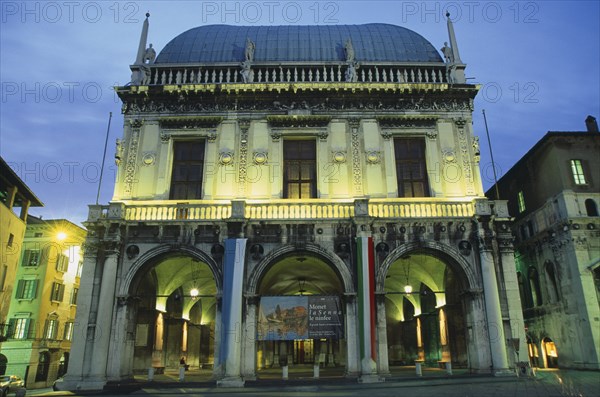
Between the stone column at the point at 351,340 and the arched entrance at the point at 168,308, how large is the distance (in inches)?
253

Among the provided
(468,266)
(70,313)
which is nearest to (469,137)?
(468,266)

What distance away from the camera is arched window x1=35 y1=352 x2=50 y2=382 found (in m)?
35.9

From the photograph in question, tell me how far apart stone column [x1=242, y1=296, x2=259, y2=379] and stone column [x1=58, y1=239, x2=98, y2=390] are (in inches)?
282

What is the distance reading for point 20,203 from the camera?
112 ft

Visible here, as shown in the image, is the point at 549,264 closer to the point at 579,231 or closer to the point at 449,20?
the point at 579,231

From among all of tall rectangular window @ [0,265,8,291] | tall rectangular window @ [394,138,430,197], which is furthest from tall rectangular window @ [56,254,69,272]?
tall rectangular window @ [394,138,430,197]

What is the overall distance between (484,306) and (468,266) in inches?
78.3

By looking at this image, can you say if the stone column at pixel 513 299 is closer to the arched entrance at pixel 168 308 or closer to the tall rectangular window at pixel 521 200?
the tall rectangular window at pixel 521 200

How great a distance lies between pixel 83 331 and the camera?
20.6 m

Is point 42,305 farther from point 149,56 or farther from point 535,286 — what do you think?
point 535,286

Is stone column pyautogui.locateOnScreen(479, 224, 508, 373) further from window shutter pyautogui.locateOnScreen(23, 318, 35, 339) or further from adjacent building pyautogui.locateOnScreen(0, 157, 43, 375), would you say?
window shutter pyautogui.locateOnScreen(23, 318, 35, 339)

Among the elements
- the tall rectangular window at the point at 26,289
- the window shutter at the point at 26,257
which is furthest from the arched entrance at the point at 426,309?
the window shutter at the point at 26,257

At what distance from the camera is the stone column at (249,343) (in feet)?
66.2

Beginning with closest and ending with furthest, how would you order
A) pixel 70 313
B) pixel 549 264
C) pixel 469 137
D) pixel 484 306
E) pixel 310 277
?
pixel 484 306, pixel 469 137, pixel 549 264, pixel 310 277, pixel 70 313
